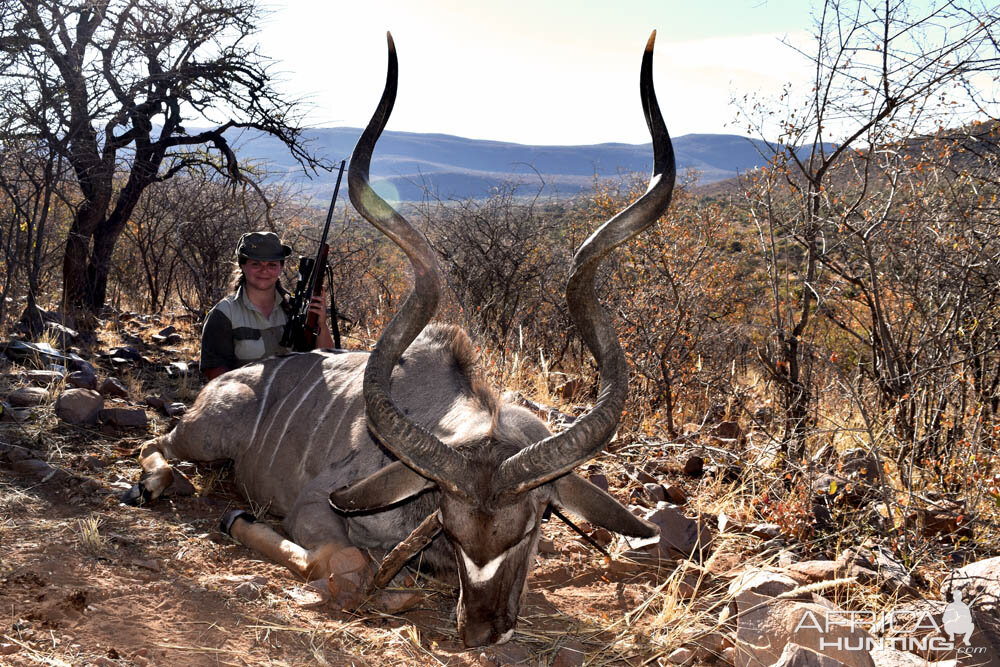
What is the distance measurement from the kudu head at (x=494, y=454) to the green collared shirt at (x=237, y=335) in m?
2.37

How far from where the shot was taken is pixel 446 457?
299 centimetres

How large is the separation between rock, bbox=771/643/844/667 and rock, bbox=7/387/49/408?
497 centimetres

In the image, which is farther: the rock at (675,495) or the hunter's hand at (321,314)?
the hunter's hand at (321,314)

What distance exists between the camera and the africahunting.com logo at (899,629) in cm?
274

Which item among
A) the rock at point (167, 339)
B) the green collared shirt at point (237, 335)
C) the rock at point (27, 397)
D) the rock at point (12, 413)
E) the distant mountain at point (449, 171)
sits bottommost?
the rock at point (167, 339)

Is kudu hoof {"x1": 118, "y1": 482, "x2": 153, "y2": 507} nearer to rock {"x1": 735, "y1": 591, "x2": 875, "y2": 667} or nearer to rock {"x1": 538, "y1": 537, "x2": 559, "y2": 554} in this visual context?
rock {"x1": 538, "y1": 537, "x2": 559, "y2": 554}

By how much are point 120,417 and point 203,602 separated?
260cm

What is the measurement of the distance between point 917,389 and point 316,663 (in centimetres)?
400

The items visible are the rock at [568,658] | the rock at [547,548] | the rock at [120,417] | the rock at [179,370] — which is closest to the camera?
the rock at [568,658]

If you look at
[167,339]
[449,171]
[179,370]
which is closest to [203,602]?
[179,370]

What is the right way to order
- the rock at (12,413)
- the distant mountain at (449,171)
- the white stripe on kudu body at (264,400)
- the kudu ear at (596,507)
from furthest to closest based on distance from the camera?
the distant mountain at (449,171) → the rock at (12,413) → the white stripe on kudu body at (264,400) → the kudu ear at (596,507)

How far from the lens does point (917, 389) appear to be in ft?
16.0

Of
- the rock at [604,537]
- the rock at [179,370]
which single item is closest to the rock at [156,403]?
the rock at [179,370]

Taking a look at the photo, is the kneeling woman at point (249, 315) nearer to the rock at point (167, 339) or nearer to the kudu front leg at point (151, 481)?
the kudu front leg at point (151, 481)
